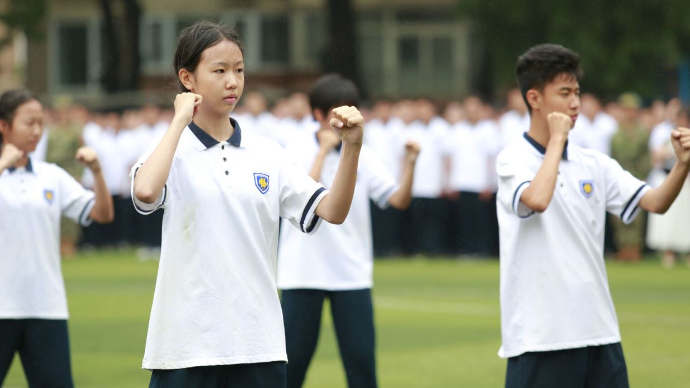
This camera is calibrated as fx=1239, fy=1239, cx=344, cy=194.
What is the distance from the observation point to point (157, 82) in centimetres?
4466

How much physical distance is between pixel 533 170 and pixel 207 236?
181 cm

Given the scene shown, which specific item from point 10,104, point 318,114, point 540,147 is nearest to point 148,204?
point 540,147

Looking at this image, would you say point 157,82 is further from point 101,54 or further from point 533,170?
point 533,170

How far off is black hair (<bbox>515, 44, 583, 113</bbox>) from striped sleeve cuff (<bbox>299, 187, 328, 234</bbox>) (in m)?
1.57

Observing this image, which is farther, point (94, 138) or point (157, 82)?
point (157, 82)

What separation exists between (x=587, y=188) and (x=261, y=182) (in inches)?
70.4

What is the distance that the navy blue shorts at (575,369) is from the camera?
570 centimetres

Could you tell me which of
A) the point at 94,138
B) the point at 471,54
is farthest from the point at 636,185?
the point at 471,54

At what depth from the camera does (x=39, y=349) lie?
6.66 metres

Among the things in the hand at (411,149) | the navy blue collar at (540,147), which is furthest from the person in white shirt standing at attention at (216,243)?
the hand at (411,149)

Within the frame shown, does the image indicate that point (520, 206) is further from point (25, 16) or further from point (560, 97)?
point (25, 16)

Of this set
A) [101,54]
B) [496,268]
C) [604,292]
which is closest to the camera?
[604,292]

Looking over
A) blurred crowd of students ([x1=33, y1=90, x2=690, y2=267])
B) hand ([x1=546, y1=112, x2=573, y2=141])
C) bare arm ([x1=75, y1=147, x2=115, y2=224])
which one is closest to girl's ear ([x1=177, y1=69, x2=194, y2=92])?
bare arm ([x1=75, y1=147, x2=115, y2=224])

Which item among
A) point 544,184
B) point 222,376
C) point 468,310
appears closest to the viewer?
point 222,376
